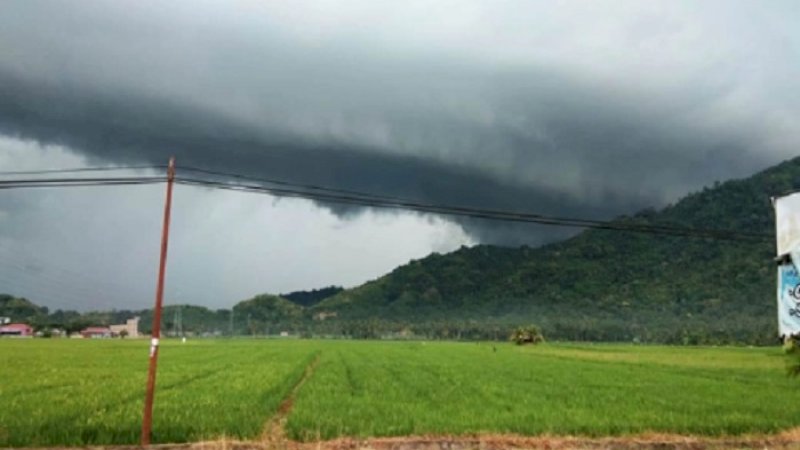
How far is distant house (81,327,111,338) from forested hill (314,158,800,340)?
69.3 meters

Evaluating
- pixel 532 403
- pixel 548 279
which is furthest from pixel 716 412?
pixel 548 279

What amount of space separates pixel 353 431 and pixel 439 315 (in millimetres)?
175594

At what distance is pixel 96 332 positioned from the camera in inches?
6929

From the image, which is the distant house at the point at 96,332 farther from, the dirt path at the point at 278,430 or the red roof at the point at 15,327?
the dirt path at the point at 278,430

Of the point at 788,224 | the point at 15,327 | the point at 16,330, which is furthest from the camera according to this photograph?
the point at 15,327

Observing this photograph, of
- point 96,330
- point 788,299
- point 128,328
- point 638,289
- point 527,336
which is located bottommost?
point 96,330

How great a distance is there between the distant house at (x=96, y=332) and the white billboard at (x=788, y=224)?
178136mm

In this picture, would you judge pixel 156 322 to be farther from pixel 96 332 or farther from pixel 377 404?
pixel 96 332

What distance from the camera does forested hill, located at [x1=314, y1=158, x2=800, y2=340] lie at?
4547 inches

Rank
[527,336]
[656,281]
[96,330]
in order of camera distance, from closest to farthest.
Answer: [527,336] < [656,281] < [96,330]

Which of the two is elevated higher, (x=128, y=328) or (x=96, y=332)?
(x=128, y=328)

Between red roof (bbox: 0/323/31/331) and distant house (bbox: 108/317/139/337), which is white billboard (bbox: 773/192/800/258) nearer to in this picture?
distant house (bbox: 108/317/139/337)

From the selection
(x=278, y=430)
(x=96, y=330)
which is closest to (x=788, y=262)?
(x=278, y=430)

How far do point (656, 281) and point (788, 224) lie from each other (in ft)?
447
